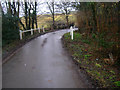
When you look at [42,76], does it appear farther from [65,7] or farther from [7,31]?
[65,7]

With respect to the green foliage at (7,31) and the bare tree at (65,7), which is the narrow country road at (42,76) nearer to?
the green foliage at (7,31)

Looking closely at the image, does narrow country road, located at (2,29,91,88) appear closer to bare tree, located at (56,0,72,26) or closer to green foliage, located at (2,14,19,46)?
green foliage, located at (2,14,19,46)

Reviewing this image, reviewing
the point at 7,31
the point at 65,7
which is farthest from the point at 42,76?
the point at 65,7

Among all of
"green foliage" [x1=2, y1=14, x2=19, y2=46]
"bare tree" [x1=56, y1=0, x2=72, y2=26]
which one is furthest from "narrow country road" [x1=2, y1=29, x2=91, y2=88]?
"bare tree" [x1=56, y1=0, x2=72, y2=26]

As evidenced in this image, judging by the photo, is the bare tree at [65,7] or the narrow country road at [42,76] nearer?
the narrow country road at [42,76]

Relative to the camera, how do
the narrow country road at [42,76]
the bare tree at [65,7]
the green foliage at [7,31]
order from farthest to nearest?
the bare tree at [65,7] → the green foliage at [7,31] → the narrow country road at [42,76]

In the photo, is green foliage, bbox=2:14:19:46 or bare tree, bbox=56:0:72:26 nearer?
green foliage, bbox=2:14:19:46

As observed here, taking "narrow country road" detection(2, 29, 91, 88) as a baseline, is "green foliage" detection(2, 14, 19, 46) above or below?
above

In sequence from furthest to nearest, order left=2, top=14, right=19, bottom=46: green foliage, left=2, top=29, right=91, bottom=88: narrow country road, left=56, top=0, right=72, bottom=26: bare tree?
left=56, top=0, right=72, bottom=26: bare tree → left=2, top=14, right=19, bottom=46: green foliage → left=2, top=29, right=91, bottom=88: narrow country road

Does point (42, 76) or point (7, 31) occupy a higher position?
point (7, 31)

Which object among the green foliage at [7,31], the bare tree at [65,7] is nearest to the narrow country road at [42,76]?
the green foliage at [7,31]

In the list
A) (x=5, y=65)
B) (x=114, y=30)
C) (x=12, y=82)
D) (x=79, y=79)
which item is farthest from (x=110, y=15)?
(x=5, y=65)

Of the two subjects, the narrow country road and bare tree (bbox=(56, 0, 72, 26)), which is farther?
bare tree (bbox=(56, 0, 72, 26))

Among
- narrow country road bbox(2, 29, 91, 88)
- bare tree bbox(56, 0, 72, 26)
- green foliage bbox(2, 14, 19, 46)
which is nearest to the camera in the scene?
narrow country road bbox(2, 29, 91, 88)
